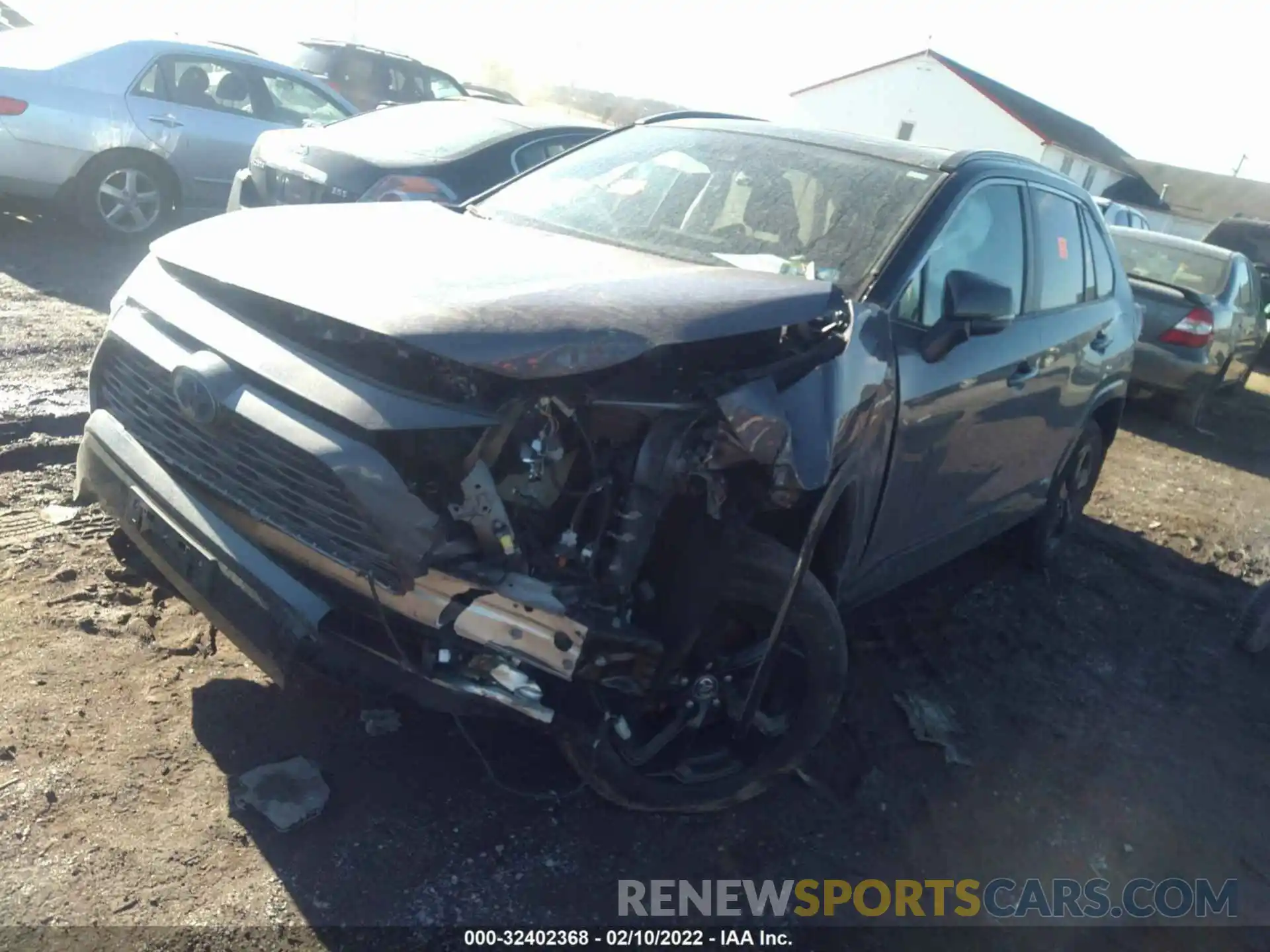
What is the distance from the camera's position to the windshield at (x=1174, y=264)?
10109 millimetres

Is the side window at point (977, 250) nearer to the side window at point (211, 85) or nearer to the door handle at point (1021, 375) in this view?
the door handle at point (1021, 375)

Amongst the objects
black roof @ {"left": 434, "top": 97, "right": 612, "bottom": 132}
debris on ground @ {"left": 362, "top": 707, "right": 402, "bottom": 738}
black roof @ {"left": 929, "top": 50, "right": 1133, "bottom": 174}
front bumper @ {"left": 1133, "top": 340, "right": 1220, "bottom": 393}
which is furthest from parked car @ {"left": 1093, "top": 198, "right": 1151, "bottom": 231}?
black roof @ {"left": 929, "top": 50, "right": 1133, "bottom": 174}

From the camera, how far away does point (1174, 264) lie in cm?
1041

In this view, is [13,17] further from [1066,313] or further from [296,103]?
[1066,313]

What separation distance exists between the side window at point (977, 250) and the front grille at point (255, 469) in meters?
1.97

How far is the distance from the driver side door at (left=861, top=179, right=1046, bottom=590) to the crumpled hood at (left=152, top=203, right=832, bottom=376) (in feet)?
2.12

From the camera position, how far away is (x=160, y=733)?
3205 mm

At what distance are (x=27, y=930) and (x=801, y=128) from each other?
3778 millimetres

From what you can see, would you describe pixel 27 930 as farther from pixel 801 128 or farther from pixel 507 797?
pixel 801 128

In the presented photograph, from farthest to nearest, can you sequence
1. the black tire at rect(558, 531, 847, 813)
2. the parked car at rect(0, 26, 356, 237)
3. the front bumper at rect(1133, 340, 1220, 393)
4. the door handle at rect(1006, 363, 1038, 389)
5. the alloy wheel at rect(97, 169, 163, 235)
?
1. the front bumper at rect(1133, 340, 1220, 393)
2. the alloy wheel at rect(97, 169, 163, 235)
3. the parked car at rect(0, 26, 356, 237)
4. the door handle at rect(1006, 363, 1038, 389)
5. the black tire at rect(558, 531, 847, 813)

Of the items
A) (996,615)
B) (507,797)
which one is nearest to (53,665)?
(507,797)

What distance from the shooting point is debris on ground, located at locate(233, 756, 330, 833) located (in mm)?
2932

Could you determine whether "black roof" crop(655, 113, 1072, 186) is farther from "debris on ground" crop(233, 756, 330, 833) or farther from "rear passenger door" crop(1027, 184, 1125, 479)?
"debris on ground" crop(233, 756, 330, 833)

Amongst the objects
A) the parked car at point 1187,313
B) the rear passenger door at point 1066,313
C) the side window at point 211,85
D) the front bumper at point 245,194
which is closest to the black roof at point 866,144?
the rear passenger door at point 1066,313
